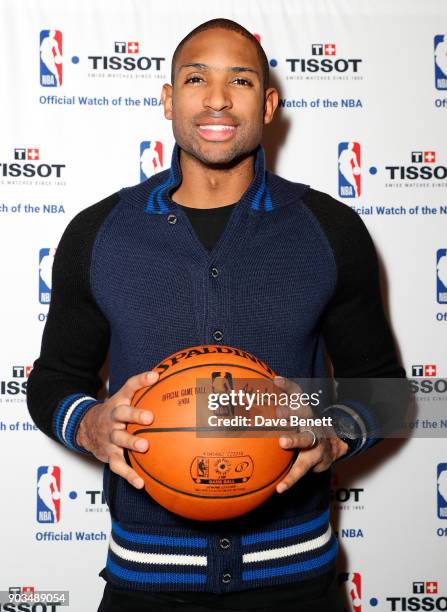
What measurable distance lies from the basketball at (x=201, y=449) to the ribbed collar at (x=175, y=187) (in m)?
0.39

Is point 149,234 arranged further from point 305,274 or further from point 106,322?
point 305,274

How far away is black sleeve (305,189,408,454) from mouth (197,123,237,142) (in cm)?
21

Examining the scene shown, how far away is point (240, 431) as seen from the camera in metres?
0.99

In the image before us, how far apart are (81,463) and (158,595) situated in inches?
28.2

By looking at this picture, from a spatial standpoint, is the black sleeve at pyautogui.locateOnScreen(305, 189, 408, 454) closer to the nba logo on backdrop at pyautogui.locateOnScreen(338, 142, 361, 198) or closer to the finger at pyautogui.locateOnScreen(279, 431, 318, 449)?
the finger at pyautogui.locateOnScreen(279, 431, 318, 449)

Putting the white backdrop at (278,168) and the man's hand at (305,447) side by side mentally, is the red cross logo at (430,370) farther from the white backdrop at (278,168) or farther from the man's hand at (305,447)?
the man's hand at (305,447)

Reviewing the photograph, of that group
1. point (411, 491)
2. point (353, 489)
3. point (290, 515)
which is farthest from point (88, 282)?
point (411, 491)

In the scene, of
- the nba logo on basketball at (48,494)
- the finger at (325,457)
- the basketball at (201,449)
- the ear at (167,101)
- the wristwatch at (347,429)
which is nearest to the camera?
the basketball at (201,449)

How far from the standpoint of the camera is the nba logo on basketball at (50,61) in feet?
6.11

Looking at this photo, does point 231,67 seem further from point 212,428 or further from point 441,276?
point 441,276

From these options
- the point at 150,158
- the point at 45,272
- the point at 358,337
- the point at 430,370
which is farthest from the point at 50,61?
the point at 430,370

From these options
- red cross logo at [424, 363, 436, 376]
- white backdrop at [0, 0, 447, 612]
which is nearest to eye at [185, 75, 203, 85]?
white backdrop at [0, 0, 447, 612]

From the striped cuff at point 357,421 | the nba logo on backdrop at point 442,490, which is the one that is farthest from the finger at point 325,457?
the nba logo on backdrop at point 442,490

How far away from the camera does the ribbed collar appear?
1.33 metres
